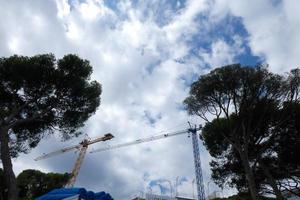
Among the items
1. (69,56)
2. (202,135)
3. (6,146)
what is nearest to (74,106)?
(69,56)

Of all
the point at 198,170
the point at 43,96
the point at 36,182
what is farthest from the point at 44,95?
the point at 198,170

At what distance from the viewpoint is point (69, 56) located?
15.6 m

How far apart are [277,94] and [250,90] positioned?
1.55 metres

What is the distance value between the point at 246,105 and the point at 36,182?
21.9 meters

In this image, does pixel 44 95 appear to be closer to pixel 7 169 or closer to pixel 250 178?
pixel 7 169

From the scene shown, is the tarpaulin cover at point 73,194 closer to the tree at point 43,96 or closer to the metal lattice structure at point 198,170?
the tree at point 43,96

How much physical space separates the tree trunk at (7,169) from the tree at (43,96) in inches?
40.0

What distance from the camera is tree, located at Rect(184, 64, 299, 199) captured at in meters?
18.2

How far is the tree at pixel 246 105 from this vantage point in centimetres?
1825

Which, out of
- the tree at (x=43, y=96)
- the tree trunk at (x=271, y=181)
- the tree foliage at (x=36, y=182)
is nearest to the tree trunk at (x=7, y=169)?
the tree at (x=43, y=96)

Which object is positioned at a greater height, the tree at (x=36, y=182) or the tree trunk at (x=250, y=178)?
the tree at (x=36, y=182)

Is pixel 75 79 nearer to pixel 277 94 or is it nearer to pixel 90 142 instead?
pixel 277 94

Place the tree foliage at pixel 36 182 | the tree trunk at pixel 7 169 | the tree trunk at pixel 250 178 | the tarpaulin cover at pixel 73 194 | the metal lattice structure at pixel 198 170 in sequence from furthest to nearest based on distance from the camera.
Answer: the metal lattice structure at pixel 198 170
the tree foliage at pixel 36 182
the tree trunk at pixel 250 178
the tree trunk at pixel 7 169
the tarpaulin cover at pixel 73 194

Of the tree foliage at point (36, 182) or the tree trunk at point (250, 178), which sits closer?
the tree trunk at point (250, 178)
